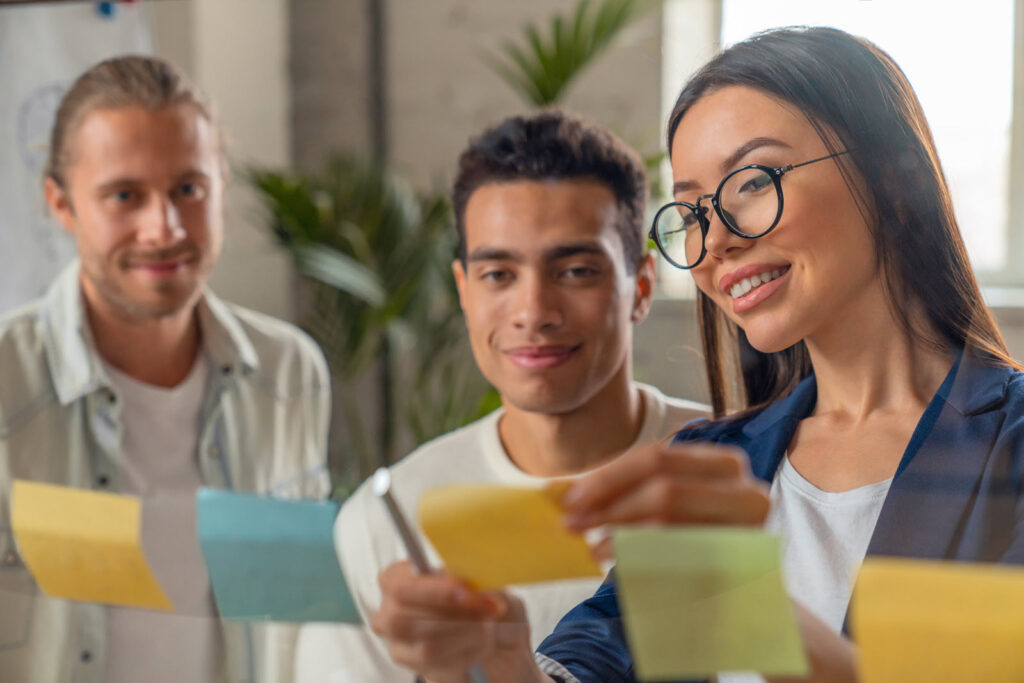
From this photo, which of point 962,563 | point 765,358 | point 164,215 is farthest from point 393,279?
point 962,563

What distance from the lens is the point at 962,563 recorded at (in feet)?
1.03

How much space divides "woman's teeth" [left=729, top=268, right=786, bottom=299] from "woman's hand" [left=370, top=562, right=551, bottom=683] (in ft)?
0.52

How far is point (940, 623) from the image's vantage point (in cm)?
30

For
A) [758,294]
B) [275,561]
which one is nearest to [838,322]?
[758,294]

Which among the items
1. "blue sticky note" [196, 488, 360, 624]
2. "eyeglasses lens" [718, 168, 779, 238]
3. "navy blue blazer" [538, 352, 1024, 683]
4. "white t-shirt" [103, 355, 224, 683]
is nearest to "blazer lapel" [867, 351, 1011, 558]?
"navy blue blazer" [538, 352, 1024, 683]

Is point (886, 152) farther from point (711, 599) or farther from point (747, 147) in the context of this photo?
point (711, 599)

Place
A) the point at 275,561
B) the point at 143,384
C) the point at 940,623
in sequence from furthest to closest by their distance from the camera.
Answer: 1. the point at 143,384
2. the point at 275,561
3. the point at 940,623

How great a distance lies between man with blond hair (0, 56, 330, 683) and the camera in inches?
19.7

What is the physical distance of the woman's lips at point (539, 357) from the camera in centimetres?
41

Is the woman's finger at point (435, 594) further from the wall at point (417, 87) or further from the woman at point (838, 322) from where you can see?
the wall at point (417, 87)

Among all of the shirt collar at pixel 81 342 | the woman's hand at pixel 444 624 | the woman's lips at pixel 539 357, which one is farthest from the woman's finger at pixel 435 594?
the shirt collar at pixel 81 342

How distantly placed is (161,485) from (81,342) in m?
0.10

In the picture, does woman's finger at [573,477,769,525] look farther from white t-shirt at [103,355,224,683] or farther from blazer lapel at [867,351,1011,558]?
white t-shirt at [103,355,224,683]

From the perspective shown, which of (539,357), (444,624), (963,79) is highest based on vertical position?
(963,79)
